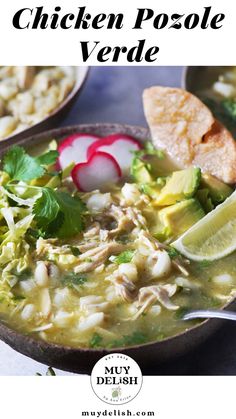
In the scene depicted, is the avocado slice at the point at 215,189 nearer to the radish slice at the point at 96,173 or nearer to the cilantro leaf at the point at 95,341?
the radish slice at the point at 96,173

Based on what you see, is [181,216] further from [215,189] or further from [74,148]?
[74,148]

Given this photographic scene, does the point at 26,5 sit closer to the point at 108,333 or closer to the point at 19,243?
the point at 19,243

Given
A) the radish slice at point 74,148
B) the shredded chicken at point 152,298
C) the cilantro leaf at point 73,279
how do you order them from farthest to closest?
the radish slice at point 74,148, the cilantro leaf at point 73,279, the shredded chicken at point 152,298

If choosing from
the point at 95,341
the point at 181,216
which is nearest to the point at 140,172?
the point at 181,216

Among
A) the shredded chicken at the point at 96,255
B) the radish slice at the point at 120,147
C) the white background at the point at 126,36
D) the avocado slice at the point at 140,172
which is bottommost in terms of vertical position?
the shredded chicken at the point at 96,255

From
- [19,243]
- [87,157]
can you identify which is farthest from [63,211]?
[87,157]

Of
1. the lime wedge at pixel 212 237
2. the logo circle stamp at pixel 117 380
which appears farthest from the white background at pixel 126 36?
the logo circle stamp at pixel 117 380
